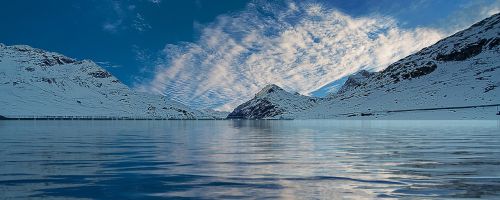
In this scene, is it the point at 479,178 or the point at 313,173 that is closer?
the point at 479,178

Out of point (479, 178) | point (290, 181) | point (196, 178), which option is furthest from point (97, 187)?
point (479, 178)

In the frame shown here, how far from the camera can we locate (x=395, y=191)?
10.6m

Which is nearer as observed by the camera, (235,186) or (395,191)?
(395,191)

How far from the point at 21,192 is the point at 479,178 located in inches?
472

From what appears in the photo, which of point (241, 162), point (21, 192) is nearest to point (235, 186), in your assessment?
point (21, 192)

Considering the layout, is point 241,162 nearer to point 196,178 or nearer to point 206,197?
point 196,178

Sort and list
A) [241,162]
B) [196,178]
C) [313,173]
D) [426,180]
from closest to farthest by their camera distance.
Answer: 1. [426,180]
2. [196,178]
3. [313,173]
4. [241,162]

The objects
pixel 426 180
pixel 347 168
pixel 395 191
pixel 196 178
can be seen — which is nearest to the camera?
pixel 395 191

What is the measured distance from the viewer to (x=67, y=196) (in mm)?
9883

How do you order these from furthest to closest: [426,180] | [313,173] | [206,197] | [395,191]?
[313,173]
[426,180]
[395,191]
[206,197]

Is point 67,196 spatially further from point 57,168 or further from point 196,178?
point 57,168

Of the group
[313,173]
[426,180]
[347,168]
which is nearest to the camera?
[426,180]

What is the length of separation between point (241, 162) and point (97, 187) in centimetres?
767

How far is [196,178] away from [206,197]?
3.34m
